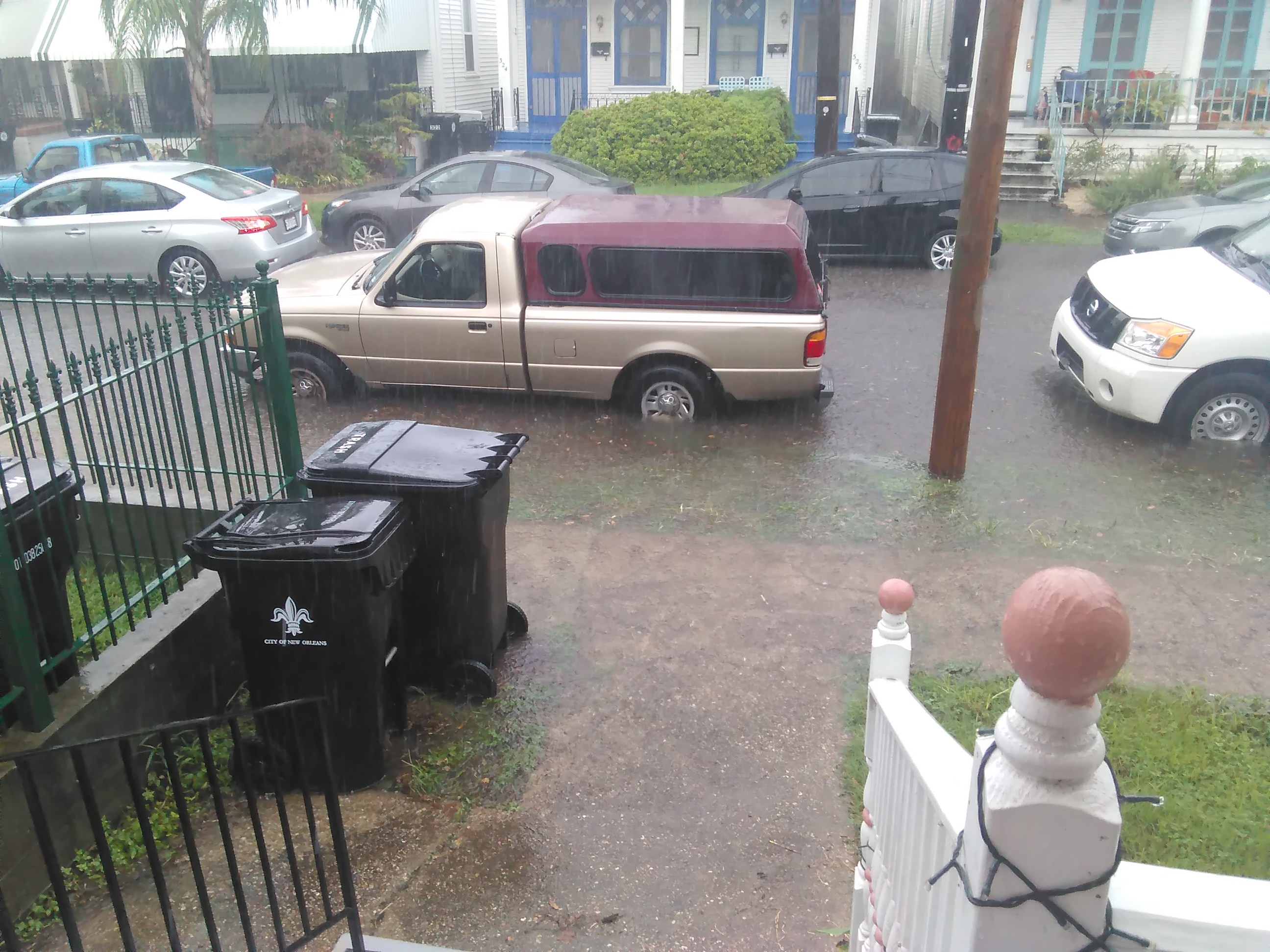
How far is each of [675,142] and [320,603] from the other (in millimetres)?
16935

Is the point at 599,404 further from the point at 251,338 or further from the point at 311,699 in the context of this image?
the point at 311,699

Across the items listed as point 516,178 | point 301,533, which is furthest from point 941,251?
point 301,533

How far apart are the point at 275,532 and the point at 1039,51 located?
21978 millimetres

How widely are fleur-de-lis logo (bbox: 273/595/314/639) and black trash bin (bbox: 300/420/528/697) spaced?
2.15 ft

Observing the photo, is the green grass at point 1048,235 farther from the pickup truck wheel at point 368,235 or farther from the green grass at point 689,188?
the pickup truck wheel at point 368,235

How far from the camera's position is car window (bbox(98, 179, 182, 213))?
12344mm

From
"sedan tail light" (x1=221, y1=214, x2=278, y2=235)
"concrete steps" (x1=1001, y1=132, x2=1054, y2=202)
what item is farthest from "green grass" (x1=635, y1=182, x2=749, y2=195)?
"sedan tail light" (x1=221, y1=214, x2=278, y2=235)

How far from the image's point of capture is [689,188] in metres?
18.9

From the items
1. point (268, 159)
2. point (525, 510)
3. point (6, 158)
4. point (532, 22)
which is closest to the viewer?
point (525, 510)

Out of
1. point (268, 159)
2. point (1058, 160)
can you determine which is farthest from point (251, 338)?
point (1058, 160)

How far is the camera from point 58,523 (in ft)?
13.2

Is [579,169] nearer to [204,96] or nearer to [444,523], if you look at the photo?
[204,96]

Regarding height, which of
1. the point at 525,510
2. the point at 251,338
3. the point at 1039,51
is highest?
the point at 1039,51

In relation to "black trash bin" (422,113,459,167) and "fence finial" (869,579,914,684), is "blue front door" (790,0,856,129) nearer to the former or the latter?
"black trash bin" (422,113,459,167)
